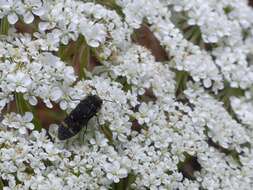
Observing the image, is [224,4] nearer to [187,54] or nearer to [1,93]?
[187,54]

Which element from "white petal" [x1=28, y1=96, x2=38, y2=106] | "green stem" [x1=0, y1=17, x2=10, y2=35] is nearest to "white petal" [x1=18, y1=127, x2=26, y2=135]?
"white petal" [x1=28, y1=96, x2=38, y2=106]

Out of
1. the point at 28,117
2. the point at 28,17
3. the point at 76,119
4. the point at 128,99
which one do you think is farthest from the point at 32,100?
the point at 128,99

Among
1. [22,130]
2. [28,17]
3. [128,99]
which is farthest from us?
[128,99]

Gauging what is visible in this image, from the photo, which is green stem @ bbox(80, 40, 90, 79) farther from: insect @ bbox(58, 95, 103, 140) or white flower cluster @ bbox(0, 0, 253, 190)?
insect @ bbox(58, 95, 103, 140)

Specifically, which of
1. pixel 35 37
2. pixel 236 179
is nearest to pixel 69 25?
pixel 35 37

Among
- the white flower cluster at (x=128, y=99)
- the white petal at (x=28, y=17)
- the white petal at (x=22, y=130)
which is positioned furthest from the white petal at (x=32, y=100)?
the white petal at (x=28, y=17)

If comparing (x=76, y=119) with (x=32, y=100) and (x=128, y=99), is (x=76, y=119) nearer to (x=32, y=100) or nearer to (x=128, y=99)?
(x=32, y=100)
